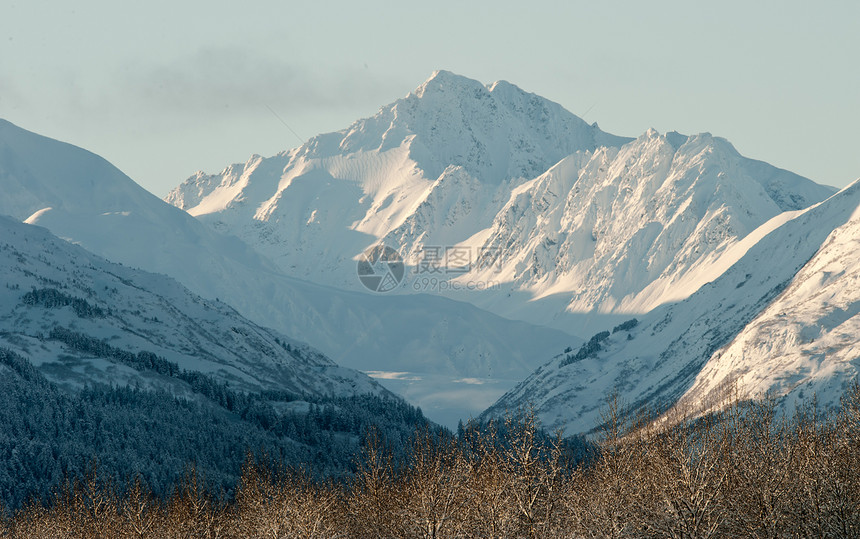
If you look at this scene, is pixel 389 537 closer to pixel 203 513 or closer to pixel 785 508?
pixel 203 513

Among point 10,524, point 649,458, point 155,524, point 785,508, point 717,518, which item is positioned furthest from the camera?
→ point 10,524

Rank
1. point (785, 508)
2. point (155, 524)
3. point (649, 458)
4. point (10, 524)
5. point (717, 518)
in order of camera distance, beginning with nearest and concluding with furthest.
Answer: point (717, 518) → point (785, 508) → point (649, 458) → point (155, 524) → point (10, 524)

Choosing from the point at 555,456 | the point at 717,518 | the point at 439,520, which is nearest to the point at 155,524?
the point at 439,520

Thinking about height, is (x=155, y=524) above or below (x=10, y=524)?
above

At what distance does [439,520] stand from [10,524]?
7555cm

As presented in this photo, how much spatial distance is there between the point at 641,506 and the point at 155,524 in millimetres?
48651

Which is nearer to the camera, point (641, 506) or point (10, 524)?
point (641, 506)

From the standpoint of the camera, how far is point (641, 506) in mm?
92188

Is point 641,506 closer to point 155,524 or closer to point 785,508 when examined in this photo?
point 785,508

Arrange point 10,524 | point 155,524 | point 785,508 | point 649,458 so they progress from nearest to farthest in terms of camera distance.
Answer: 1. point 785,508
2. point 649,458
3. point 155,524
4. point 10,524

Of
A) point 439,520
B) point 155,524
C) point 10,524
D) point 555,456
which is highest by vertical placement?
point 555,456

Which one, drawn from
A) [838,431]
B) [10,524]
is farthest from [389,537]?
[10,524]

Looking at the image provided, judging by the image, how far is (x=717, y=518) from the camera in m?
85.1

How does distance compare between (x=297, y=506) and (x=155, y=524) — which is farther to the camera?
(x=155, y=524)
